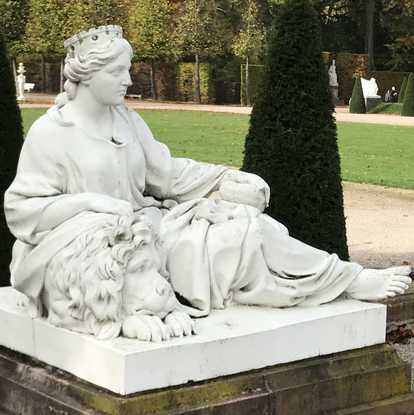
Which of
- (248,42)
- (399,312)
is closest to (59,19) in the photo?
(248,42)

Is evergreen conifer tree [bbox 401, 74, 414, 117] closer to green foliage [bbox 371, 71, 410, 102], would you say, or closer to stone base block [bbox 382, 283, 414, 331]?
green foliage [bbox 371, 71, 410, 102]

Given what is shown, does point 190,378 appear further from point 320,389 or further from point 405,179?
point 405,179

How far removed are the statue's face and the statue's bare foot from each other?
140 centimetres

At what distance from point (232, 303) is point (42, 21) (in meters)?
34.4

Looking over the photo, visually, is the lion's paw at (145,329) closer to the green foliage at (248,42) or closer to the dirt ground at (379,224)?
the dirt ground at (379,224)

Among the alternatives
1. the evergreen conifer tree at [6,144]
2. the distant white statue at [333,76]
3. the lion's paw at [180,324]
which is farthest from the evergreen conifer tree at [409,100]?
the lion's paw at [180,324]

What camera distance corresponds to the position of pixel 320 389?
141 inches

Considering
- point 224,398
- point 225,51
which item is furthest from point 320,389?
point 225,51

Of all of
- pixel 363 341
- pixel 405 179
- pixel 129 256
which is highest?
pixel 129 256

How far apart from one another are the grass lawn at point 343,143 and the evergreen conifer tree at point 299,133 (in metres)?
6.97

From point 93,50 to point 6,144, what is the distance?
8.31 feet

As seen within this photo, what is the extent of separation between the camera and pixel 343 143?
18328mm

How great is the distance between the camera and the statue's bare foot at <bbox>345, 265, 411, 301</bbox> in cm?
380

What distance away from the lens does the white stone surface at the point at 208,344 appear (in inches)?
123
